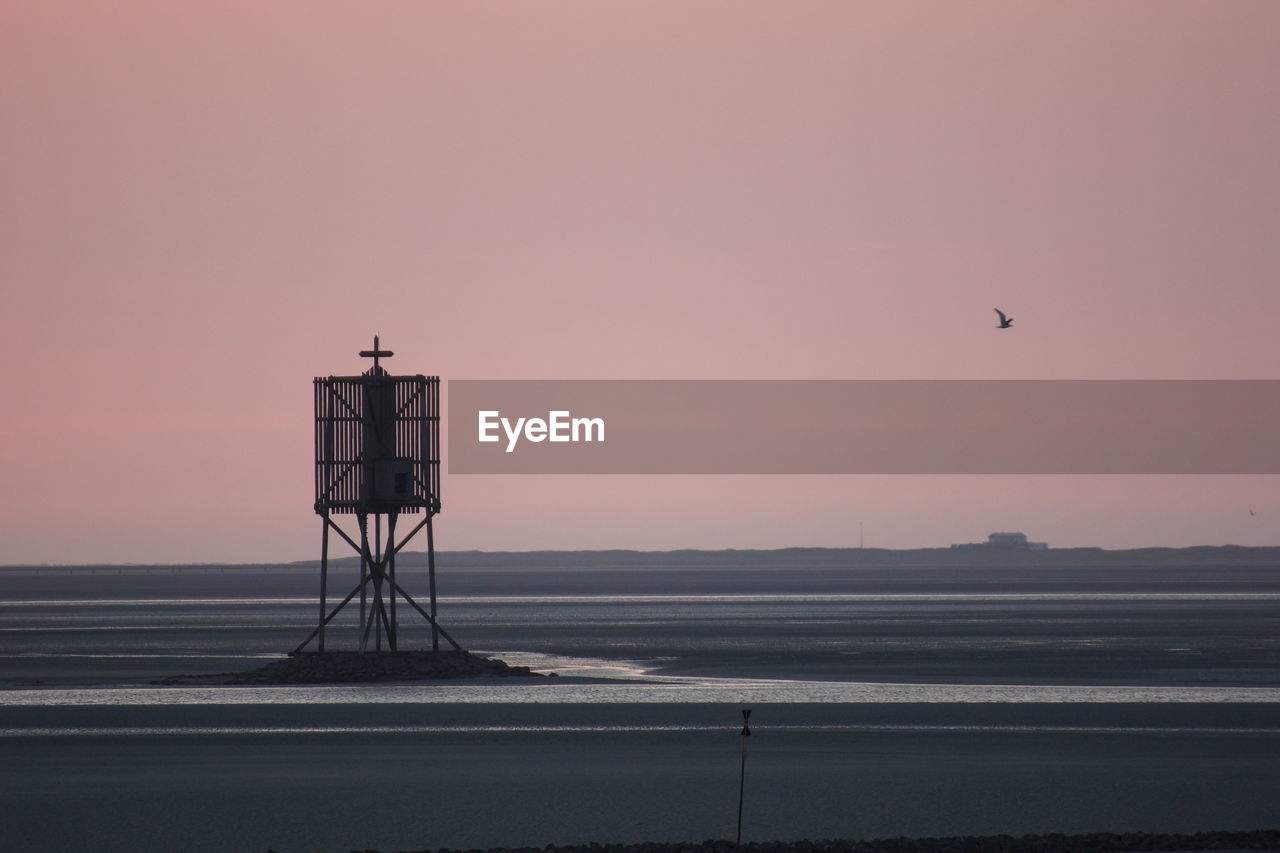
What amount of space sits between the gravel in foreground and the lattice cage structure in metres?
25.0

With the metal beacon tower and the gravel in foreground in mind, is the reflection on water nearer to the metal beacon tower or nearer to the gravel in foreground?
the metal beacon tower

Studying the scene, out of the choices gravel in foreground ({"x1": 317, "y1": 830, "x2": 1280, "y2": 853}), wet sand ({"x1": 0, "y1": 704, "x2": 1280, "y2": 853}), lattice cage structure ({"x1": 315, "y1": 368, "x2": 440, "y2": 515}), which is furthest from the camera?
lattice cage structure ({"x1": 315, "y1": 368, "x2": 440, "y2": 515})

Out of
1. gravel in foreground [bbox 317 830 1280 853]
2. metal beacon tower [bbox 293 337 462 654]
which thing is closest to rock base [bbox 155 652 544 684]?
metal beacon tower [bbox 293 337 462 654]

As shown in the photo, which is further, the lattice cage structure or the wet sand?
the lattice cage structure

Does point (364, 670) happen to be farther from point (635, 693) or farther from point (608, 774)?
point (608, 774)

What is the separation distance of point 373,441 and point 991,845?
27.9 m

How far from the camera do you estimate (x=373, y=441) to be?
143ft

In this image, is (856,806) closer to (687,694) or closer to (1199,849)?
(1199,849)

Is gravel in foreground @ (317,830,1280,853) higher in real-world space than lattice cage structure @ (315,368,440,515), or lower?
lower

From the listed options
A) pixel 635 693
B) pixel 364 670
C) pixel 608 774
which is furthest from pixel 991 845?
pixel 364 670

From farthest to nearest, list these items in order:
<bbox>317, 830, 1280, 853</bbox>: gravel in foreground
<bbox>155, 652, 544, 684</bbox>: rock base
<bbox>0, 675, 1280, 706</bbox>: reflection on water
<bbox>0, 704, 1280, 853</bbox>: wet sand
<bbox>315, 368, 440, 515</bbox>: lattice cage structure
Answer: <bbox>315, 368, 440, 515</bbox>: lattice cage structure, <bbox>155, 652, 544, 684</bbox>: rock base, <bbox>0, 675, 1280, 706</bbox>: reflection on water, <bbox>0, 704, 1280, 853</bbox>: wet sand, <bbox>317, 830, 1280, 853</bbox>: gravel in foreground

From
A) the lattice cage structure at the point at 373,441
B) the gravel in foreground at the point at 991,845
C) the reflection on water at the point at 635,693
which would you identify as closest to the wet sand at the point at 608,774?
the gravel in foreground at the point at 991,845

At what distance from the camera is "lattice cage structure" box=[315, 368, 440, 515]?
142 ft

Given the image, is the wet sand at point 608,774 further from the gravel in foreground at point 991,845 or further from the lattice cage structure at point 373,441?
the lattice cage structure at point 373,441
